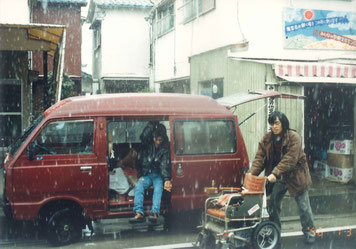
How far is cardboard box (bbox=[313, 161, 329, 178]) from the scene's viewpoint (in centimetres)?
1193

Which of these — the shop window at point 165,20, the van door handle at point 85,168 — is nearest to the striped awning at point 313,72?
the van door handle at point 85,168

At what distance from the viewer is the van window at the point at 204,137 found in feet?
22.7

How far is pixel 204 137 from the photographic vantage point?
7.08 metres

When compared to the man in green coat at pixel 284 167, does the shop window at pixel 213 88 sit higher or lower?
higher

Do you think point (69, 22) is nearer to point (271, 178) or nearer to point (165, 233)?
point (165, 233)

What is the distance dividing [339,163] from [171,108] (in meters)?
6.24

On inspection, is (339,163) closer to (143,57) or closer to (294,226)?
(294,226)

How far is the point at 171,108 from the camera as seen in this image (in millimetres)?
6914

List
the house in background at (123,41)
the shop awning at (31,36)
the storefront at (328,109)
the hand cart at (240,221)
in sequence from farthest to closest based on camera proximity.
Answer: the house in background at (123,41)
the storefront at (328,109)
the shop awning at (31,36)
the hand cart at (240,221)

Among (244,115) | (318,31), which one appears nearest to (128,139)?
(244,115)

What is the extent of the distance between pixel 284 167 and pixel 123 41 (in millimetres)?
19031

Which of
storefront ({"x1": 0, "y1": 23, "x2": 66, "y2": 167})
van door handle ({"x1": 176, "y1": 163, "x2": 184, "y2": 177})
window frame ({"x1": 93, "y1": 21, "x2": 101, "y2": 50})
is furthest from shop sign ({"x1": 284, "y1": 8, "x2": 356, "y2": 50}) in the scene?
window frame ({"x1": 93, "y1": 21, "x2": 101, "y2": 50})

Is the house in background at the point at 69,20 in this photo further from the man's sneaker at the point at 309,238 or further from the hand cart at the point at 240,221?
the man's sneaker at the point at 309,238

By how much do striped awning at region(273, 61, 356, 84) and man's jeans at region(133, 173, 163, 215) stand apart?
4450mm
